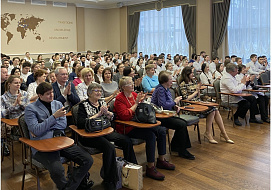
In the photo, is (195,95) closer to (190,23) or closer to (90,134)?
(90,134)

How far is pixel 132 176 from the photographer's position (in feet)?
10.3

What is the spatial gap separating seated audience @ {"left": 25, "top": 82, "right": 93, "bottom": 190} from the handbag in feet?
1.58

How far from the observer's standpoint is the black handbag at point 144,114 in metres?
3.44

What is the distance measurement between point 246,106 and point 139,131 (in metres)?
3.01

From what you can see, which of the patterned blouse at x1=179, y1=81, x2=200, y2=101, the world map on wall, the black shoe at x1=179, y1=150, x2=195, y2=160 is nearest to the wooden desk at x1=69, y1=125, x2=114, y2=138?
the black shoe at x1=179, y1=150, x2=195, y2=160

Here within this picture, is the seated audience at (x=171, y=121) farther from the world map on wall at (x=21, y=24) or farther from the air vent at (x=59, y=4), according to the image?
the air vent at (x=59, y=4)

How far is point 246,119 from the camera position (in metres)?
6.12

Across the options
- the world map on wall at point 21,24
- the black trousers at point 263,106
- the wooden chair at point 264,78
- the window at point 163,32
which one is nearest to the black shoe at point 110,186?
the black trousers at point 263,106

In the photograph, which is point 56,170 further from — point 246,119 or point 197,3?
point 197,3

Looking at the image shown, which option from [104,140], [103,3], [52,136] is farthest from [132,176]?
[103,3]

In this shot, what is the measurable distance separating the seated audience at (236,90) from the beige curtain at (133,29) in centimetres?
1019

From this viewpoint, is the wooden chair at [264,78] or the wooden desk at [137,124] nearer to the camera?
the wooden desk at [137,124]

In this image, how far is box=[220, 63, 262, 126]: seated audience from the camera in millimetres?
5570

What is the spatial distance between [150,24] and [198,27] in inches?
123
